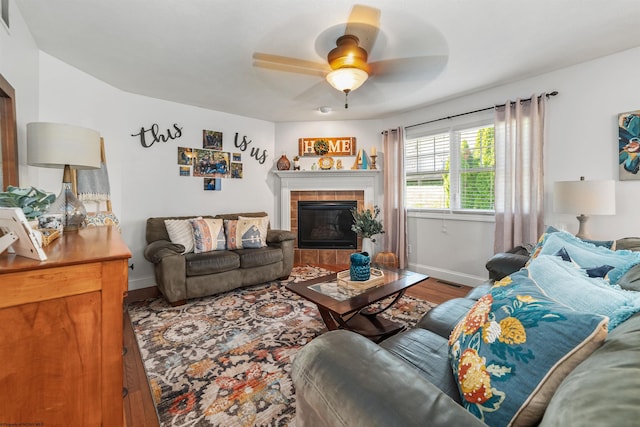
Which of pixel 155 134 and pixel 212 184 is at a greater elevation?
pixel 155 134

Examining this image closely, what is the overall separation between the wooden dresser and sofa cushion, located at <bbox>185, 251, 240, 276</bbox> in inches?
70.1

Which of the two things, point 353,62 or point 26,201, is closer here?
point 26,201

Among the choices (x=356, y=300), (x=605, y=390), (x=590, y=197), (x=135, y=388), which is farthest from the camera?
(x=590, y=197)

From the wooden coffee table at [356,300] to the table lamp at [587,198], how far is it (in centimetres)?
146

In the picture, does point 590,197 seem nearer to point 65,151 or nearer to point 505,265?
point 505,265

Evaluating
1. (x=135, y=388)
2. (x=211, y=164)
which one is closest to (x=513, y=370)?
(x=135, y=388)

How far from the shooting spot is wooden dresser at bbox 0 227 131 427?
0.85 metres

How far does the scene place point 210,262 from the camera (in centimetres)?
289

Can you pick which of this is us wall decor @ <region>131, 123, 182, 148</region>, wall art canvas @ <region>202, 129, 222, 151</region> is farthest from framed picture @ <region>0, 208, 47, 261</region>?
wall art canvas @ <region>202, 129, 222, 151</region>

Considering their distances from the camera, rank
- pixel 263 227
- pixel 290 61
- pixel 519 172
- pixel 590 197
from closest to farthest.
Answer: pixel 590 197
pixel 290 61
pixel 519 172
pixel 263 227

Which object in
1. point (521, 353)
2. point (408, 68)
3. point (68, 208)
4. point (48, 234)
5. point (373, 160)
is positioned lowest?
point (521, 353)

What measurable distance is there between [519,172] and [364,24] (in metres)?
2.32

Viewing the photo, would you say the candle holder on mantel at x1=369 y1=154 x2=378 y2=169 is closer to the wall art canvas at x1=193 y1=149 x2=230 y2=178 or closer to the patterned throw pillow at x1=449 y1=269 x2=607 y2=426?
→ the wall art canvas at x1=193 y1=149 x2=230 y2=178

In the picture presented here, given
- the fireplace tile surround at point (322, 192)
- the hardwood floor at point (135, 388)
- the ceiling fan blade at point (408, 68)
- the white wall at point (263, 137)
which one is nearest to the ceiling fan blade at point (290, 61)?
the ceiling fan blade at point (408, 68)
